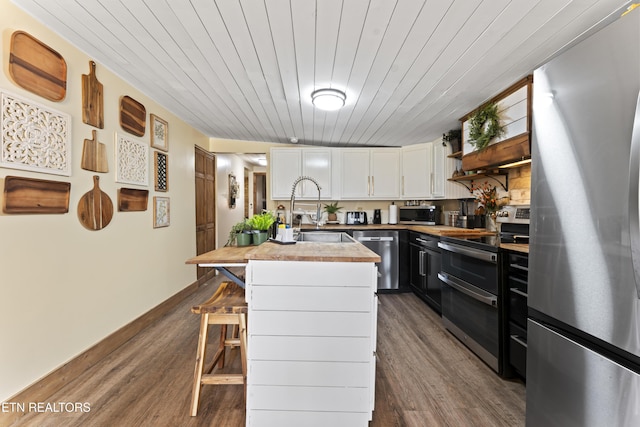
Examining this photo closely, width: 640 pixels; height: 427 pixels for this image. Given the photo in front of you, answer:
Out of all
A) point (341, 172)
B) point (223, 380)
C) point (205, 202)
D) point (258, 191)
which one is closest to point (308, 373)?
point (223, 380)

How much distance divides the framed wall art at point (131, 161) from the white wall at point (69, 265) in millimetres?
66

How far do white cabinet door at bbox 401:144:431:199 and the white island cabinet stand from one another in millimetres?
2910

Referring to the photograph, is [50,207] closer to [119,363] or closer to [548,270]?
[119,363]

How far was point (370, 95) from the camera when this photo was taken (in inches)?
103

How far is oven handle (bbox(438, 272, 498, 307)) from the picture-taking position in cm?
204

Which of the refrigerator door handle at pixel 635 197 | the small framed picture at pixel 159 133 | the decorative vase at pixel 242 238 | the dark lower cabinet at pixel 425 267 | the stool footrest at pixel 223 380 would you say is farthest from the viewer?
the dark lower cabinet at pixel 425 267

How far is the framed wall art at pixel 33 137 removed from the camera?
60.6 inches

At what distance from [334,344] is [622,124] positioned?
58.2 inches

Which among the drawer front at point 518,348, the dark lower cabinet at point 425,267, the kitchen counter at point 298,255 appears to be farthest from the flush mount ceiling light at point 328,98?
the drawer front at point 518,348

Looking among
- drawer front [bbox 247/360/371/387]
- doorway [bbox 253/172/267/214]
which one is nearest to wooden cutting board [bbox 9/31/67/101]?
drawer front [bbox 247/360/371/387]

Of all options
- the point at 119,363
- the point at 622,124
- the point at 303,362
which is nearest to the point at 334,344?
the point at 303,362

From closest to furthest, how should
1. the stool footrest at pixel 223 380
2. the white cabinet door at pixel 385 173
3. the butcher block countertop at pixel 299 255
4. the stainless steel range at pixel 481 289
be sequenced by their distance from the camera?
1. the butcher block countertop at pixel 299 255
2. the stool footrest at pixel 223 380
3. the stainless steel range at pixel 481 289
4. the white cabinet door at pixel 385 173

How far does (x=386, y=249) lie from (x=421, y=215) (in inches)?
29.9

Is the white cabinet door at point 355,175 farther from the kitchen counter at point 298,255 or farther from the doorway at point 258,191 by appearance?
the doorway at point 258,191
